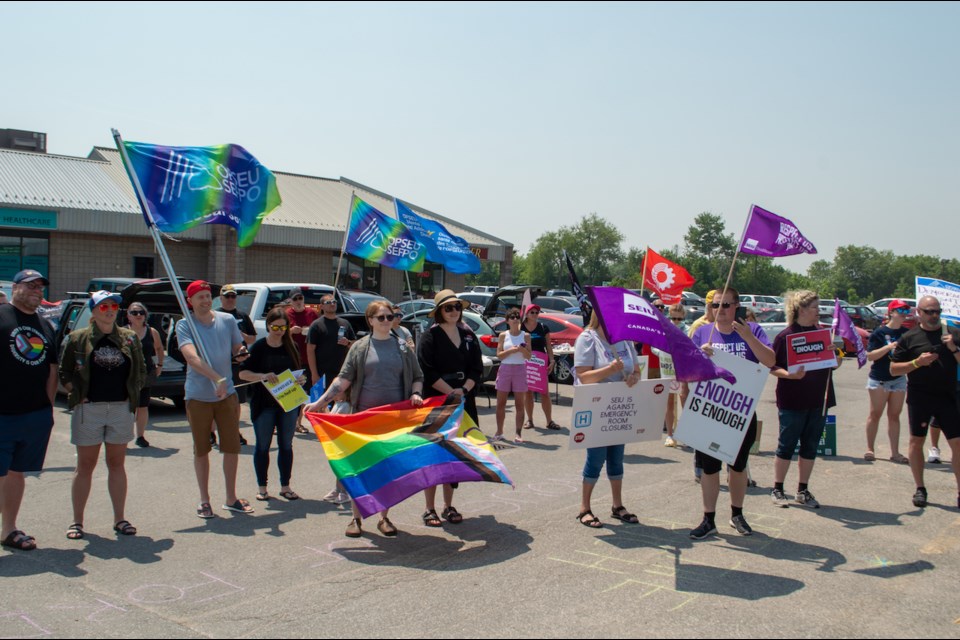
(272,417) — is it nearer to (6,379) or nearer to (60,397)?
(6,379)

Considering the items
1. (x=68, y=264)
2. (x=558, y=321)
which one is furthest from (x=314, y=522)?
(x=68, y=264)

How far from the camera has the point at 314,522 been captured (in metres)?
6.78

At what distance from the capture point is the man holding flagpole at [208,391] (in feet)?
22.5

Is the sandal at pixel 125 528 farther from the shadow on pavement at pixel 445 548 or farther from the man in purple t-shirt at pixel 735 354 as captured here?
the man in purple t-shirt at pixel 735 354

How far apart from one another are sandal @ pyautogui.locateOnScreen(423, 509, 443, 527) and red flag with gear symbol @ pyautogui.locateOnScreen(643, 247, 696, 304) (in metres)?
7.94

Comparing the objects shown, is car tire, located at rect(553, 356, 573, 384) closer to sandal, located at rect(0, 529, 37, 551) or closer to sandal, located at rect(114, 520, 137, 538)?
sandal, located at rect(114, 520, 137, 538)

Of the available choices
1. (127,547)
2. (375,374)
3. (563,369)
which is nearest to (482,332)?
(563,369)

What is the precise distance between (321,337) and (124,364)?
11.2 ft

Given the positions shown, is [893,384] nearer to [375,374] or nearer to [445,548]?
[445,548]

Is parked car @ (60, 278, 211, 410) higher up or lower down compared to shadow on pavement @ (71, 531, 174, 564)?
higher up

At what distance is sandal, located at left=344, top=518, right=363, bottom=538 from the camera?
20.7 feet

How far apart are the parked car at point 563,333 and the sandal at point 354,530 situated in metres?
10.2

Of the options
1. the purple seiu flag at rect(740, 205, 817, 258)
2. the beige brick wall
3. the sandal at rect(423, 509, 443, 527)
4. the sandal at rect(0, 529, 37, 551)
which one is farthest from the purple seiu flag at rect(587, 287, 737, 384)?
the beige brick wall

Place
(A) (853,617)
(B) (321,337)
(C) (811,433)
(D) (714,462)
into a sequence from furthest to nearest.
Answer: (B) (321,337)
(C) (811,433)
(D) (714,462)
(A) (853,617)
